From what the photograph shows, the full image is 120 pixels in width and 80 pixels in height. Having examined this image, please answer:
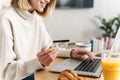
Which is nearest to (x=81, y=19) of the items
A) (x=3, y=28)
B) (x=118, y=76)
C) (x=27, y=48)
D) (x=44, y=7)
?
(x=44, y=7)

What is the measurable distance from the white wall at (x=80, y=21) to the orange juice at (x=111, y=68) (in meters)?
1.99

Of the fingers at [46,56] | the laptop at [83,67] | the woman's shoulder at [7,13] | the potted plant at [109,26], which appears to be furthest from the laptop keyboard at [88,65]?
the potted plant at [109,26]

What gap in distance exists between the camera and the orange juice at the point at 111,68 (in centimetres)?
88

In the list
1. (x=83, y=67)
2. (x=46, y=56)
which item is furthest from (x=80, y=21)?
(x=46, y=56)

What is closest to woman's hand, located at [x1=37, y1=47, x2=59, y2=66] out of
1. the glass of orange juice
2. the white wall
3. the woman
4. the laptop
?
the woman

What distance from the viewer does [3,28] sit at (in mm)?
1211

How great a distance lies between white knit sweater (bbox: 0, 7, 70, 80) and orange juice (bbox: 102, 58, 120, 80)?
34cm

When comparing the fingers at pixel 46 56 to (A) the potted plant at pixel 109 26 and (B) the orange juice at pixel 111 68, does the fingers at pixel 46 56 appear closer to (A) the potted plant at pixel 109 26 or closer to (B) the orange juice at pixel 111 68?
(B) the orange juice at pixel 111 68

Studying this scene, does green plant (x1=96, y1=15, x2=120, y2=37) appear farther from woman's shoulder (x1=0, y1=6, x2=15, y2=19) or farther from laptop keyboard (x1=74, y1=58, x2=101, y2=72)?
woman's shoulder (x1=0, y1=6, x2=15, y2=19)

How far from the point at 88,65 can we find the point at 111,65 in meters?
0.34

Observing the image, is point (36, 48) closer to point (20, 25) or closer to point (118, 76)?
point (20, 25)

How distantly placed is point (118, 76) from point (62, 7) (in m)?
2.00

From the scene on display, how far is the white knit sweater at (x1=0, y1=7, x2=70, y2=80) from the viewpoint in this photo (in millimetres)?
1166

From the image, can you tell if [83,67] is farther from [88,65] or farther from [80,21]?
[80,21]
